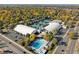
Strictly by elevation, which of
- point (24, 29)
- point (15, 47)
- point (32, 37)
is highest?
point (24, 29)

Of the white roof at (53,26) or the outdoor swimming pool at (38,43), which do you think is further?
the white roof at (53,26)

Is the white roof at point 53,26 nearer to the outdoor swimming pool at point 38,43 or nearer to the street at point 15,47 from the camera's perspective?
the outdoor swimming pool at point 38,43

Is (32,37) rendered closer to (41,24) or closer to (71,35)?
(41,24)

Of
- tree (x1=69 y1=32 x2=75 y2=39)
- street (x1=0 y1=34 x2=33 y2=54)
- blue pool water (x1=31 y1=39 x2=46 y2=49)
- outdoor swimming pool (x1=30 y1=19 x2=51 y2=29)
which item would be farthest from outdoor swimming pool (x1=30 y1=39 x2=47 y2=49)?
tree (x1=69 y1=32 x2=75 y2=39)

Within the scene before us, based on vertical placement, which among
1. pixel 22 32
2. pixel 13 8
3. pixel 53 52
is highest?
→ pixel 13 8

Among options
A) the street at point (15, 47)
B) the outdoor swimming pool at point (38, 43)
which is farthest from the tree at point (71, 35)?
the street at point (15, 47)

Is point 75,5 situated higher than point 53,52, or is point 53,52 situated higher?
point 75,5

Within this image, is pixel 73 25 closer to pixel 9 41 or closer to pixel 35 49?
pixel 35 49

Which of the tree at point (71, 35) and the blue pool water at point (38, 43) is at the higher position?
the tree at point (71, 35)

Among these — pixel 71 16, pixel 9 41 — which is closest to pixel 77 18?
pixel 71 16

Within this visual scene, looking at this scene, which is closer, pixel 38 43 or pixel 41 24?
pixel 38 43

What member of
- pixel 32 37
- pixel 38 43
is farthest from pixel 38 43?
pixel 32 37
